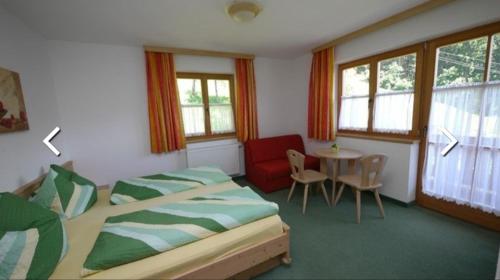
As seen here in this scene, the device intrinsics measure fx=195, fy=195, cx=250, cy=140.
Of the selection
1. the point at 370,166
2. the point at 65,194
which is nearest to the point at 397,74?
the point at 370,166

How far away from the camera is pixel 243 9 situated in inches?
75.0

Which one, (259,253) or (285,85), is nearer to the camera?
(259,253)

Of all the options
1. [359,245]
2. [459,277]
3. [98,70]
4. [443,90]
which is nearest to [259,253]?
[359,245]

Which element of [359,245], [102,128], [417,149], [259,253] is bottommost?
[359,245]

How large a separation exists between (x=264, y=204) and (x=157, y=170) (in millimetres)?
2419

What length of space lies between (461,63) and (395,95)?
68 centimetres

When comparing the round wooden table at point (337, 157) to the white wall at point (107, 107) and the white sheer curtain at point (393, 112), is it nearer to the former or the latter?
the white sheer curtain at point (393, 112)

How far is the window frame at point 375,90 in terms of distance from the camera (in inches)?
96.7

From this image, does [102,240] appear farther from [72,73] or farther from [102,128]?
[72,73]

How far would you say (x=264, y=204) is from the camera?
5.84 ft

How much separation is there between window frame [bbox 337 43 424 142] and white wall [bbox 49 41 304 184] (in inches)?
94.3

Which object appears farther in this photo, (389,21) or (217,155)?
(217,155)

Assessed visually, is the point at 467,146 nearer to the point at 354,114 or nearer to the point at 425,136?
the point at 425,136

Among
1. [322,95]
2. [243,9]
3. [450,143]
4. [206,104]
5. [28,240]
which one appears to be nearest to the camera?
[28,240]
